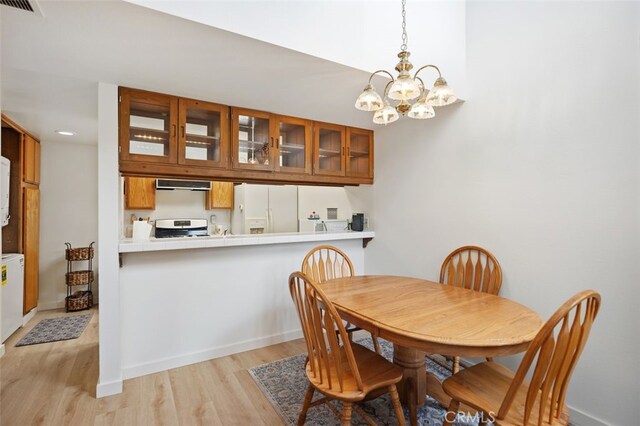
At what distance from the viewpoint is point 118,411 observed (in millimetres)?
1942

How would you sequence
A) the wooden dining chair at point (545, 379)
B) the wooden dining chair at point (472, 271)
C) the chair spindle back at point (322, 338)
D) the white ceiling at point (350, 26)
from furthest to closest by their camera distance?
the wooden dining chair at point (472, 271) → the white ceiling at point (350, 26) → the chair spindle back at point (322, 338) → the wooden dining chair at point (545, 379)

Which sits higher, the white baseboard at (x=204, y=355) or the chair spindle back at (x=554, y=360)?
the chair spindle back at (x=554, y=360)

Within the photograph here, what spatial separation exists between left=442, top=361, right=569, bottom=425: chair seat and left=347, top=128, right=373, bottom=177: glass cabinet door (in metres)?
2.25

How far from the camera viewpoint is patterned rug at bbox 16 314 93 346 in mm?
3045

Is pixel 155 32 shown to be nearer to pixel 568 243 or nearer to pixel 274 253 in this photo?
pixel 274 253

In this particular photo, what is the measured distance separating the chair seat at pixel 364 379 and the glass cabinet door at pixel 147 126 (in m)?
1.94

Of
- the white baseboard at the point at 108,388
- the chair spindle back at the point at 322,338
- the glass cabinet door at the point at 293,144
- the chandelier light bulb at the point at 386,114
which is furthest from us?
the glass cabinet door at the point at 293,144

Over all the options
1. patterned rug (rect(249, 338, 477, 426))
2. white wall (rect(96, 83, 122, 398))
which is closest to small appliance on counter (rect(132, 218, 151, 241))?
white wall (rect(96, 83, 122, 398))

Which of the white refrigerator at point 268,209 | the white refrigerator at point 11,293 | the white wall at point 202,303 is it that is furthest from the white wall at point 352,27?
the white refrigerator at point 11,293

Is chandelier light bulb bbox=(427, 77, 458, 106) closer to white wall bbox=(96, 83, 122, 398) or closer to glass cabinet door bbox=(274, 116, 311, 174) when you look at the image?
glass cabinet door bbox=(274, 116, 311, 174)

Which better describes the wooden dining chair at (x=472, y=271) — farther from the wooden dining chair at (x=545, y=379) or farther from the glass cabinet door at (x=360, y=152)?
the glass cabinet door at (x=360, y=152)

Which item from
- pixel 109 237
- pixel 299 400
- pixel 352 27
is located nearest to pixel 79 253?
pixel 109 237

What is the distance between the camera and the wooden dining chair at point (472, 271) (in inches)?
86.9

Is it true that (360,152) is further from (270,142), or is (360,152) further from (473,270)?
(473,270)
